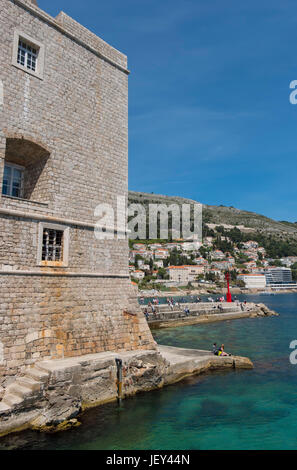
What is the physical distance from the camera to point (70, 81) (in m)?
11.4

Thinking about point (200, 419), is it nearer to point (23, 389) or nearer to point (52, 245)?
point (23, 389)

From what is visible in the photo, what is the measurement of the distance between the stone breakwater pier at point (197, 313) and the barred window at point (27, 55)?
24415 mm

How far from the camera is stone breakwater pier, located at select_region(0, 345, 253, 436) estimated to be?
8039 mm

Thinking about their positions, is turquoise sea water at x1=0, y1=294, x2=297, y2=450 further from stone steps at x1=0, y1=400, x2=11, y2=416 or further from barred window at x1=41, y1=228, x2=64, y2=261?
barred window at x1=41, y1=228, x2=64, y2=261

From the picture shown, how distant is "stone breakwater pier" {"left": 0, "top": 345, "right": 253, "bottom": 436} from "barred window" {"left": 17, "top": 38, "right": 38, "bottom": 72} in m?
8.93

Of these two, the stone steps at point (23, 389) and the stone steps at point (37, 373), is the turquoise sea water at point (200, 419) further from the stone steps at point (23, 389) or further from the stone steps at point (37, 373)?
the stone steps at point (37, 373)

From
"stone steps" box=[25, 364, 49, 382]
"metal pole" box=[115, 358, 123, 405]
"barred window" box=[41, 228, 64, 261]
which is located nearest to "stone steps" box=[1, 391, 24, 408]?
"stone steps" box=[25, 364, 49, 382]

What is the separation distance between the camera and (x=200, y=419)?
31.7 feet

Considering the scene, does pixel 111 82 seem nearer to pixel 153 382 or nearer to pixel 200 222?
pixel 153 382

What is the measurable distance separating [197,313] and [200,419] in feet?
90.5

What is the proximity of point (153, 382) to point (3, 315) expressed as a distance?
579 cm

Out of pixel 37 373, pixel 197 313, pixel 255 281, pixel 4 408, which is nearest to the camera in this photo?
pixel 4 408

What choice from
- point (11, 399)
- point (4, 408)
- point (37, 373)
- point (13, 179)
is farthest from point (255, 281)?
point (4, 408)
